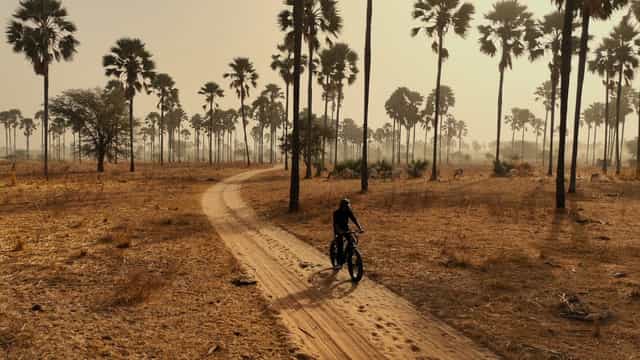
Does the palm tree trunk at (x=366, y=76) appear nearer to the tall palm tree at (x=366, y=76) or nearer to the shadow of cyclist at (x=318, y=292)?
the tall palm tree at (x=366, y=76)

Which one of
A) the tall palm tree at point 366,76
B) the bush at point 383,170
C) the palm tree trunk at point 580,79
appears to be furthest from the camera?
the bush at point 383,170

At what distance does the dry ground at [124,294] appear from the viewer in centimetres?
743

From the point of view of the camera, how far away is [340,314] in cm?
899

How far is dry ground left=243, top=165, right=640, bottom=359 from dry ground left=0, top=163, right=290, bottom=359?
3891 mm

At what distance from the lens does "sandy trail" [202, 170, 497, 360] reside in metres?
7.44

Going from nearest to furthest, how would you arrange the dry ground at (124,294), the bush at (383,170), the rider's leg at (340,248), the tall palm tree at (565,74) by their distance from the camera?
the dry ground at (124,294) → the rider's leg at (340,248) → the tall palm tree at (565,74) → the bush at (383,170)

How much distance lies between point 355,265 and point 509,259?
524 cm

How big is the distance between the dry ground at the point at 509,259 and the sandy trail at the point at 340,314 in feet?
2.04

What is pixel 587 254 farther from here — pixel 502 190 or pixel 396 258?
pixel 502 190

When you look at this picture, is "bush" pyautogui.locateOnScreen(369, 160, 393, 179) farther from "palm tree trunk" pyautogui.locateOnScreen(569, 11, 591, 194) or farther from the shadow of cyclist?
the shadow of cyclist

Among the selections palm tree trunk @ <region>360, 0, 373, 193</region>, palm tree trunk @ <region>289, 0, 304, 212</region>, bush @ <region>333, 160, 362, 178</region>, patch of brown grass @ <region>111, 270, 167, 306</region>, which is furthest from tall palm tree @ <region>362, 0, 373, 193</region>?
patch of brown grass @ <region>111, 270, 167, 306</region>

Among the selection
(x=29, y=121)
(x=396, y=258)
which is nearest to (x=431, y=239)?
(x=396, y=258)

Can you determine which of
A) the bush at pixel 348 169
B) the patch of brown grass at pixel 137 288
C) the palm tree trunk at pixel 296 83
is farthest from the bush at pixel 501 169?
the patch of brown grass at pixel 137 288

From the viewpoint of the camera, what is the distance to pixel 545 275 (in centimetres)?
1197
